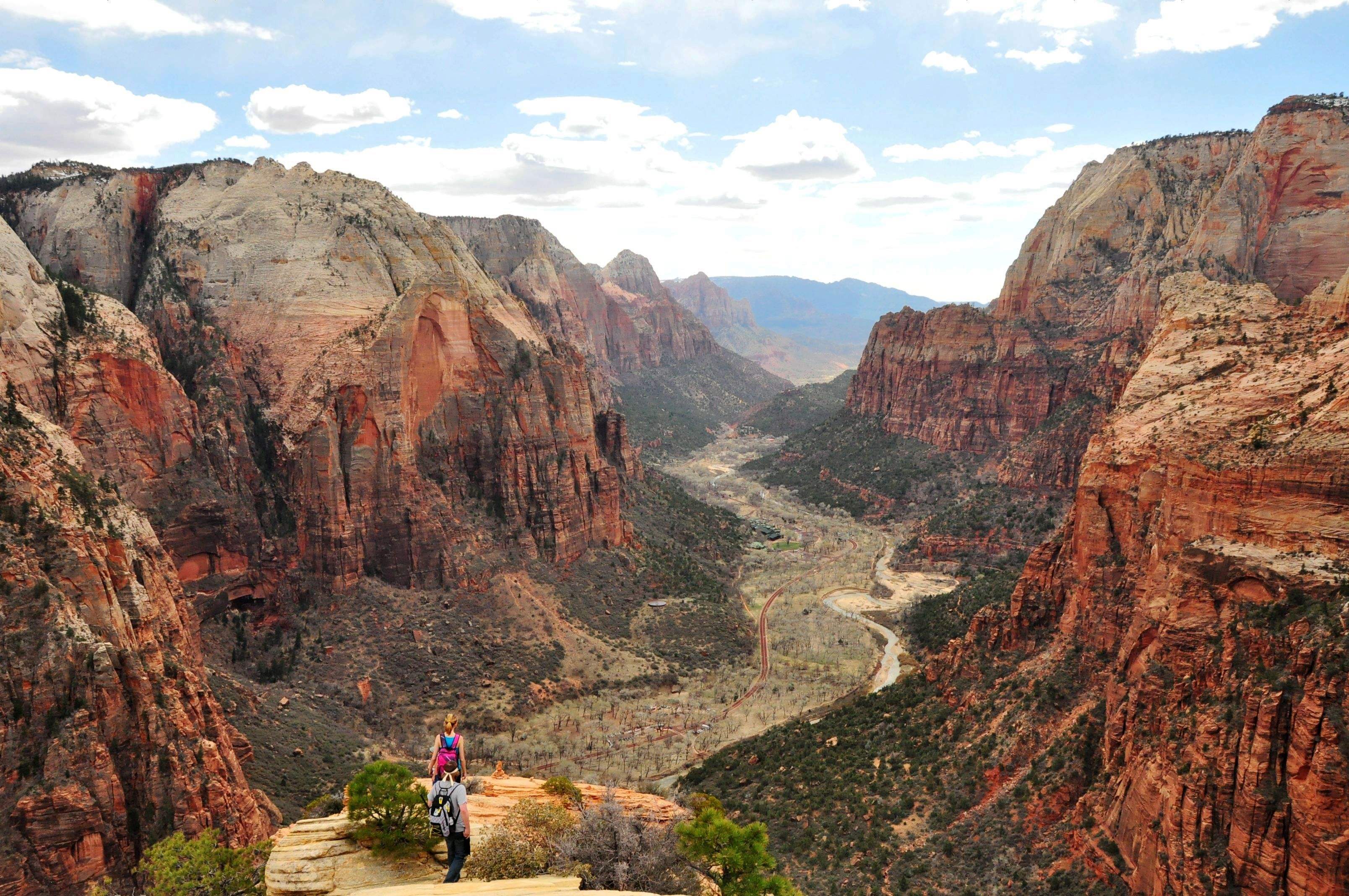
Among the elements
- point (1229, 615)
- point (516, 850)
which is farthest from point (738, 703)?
point (516, 850)

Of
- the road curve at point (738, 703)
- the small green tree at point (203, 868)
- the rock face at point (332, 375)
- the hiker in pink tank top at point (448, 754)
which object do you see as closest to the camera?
the hiker in pink tank top at point (448, 754)

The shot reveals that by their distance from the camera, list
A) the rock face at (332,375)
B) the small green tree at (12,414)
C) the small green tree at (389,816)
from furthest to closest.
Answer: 1. the rock face at (332,375)
2. the small green tree at (12,414)
3. the small green tree at (389,816)

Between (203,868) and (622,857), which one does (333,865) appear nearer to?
(203,868)

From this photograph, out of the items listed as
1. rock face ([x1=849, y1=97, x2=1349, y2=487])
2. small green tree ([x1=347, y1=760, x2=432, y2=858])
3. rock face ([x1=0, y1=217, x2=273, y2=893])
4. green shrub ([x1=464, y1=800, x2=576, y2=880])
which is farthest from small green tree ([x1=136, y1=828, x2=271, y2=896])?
rock face ([x1=849, y1=97, x2=1349, y2=487])

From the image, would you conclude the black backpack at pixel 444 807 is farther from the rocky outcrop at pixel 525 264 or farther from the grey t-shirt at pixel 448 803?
the rocky outcrop at pixel 525 264

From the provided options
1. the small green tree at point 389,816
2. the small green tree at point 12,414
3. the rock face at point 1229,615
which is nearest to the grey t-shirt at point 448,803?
the small green tree at point 389,816

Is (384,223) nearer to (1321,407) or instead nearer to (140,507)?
(140,507)
